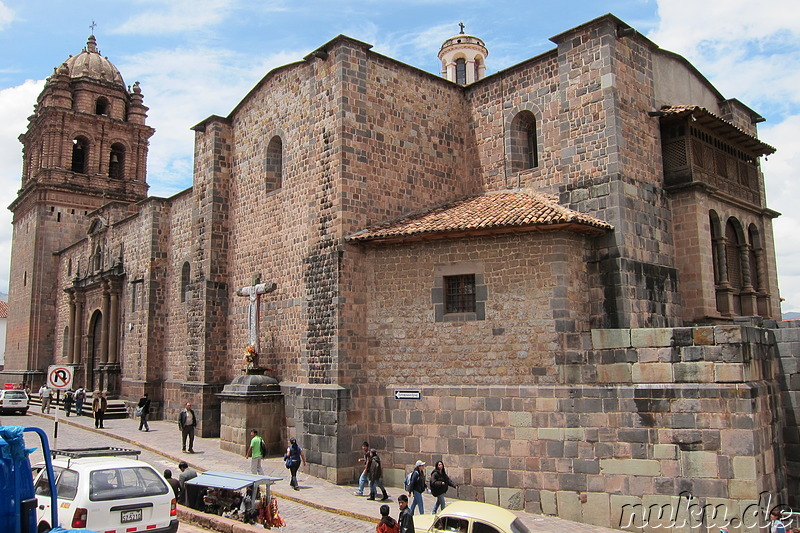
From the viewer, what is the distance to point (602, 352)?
1321cm

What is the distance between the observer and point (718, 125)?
52.2 ft

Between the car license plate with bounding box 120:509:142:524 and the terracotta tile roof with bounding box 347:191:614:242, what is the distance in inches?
317

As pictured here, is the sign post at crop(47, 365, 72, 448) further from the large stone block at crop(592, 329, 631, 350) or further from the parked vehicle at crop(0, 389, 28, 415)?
the parked vehicle at crop(0, 389, 28, 415)

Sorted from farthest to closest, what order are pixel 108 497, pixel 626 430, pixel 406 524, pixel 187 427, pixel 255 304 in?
pixel 255 304 < pixel 187 427 < pixel 626 430 < pixel 406 524 < pixel 108 497

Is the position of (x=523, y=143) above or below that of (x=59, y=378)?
above

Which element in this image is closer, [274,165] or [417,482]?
[417,482]

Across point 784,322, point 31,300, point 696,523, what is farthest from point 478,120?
point 31,300

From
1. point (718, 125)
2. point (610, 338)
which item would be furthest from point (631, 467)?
point (718, 125)

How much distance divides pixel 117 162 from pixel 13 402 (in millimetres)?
16606

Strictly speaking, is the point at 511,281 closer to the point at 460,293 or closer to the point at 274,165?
the point at 460,293

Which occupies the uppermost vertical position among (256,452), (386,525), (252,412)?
(252,412)

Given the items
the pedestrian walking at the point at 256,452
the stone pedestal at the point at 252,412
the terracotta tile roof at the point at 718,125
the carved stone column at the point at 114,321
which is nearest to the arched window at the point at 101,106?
the carved stone column at the point at 114,321

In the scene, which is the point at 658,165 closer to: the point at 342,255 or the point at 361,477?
the point at 342,255

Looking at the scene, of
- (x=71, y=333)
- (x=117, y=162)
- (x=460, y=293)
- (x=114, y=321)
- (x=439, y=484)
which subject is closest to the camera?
(x=439, y=484)
